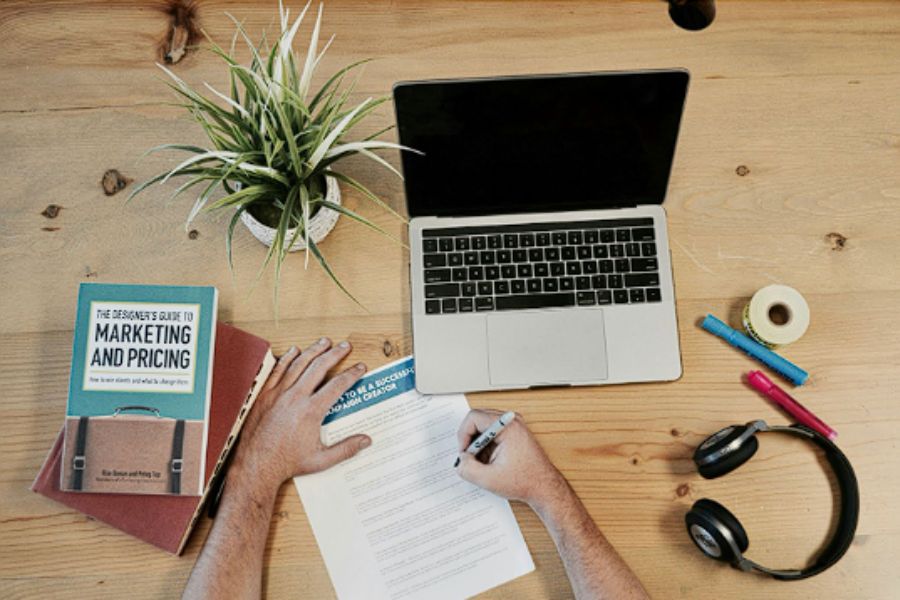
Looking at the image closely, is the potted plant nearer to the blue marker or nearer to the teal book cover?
the teal book cover

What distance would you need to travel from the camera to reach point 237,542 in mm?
939

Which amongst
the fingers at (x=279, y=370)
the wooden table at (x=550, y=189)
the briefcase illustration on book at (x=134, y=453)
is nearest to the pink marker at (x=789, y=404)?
the wooden table at (x=550, y=189)

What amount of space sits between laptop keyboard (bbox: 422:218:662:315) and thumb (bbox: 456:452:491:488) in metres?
0.21

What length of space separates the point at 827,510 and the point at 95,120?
118 centimetres

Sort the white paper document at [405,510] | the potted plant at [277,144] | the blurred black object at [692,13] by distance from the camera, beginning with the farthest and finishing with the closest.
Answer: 1. the blurred black object at [692,13]
2. the white paper document at [405,510]
3. the potted plant at [277,144]

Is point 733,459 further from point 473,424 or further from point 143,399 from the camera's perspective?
point 143,399

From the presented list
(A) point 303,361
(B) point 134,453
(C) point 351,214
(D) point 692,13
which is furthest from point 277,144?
(D) point 692,13

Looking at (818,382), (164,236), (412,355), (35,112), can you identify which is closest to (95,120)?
(35,112)

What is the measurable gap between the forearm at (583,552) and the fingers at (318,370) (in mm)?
331

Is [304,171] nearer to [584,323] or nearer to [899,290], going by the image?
[584,323]

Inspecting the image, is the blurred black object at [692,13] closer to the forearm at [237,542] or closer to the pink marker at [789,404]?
the pink marker at [789,404]

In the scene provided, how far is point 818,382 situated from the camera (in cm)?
101

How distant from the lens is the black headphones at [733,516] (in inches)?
35.7

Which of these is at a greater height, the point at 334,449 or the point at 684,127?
the point at 684,127
